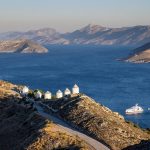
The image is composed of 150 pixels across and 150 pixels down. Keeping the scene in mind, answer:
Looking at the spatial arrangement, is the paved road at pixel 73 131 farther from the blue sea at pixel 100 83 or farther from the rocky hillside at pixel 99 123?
the blue sea at pixel 100 83

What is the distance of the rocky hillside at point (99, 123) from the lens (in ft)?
139

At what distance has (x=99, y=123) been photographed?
45.9 metres

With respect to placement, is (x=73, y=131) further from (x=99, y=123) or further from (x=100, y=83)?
(x=100, y=83)

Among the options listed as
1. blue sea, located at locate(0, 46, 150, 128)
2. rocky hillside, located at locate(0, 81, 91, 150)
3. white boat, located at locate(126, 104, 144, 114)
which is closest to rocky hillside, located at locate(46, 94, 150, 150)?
rocky hillside, located at locate(0, 81, 91, 150)

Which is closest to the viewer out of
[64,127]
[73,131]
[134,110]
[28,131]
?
[73,131]

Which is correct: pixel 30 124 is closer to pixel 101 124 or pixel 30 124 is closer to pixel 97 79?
pixel 101 124

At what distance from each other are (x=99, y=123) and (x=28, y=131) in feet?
21.0

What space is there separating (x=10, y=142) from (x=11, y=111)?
9.11m

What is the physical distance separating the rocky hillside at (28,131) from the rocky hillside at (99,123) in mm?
2785

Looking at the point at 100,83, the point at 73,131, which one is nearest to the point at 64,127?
the point at 73,131

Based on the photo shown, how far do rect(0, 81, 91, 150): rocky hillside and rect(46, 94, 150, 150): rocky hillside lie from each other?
278 centimetres

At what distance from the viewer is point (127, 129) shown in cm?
4631

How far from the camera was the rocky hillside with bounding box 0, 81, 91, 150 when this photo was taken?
39.3 metres

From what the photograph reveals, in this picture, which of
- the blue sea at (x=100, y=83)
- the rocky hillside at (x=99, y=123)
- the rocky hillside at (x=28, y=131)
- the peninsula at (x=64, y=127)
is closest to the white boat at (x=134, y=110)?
the blue sea at (x=100, y=83)
